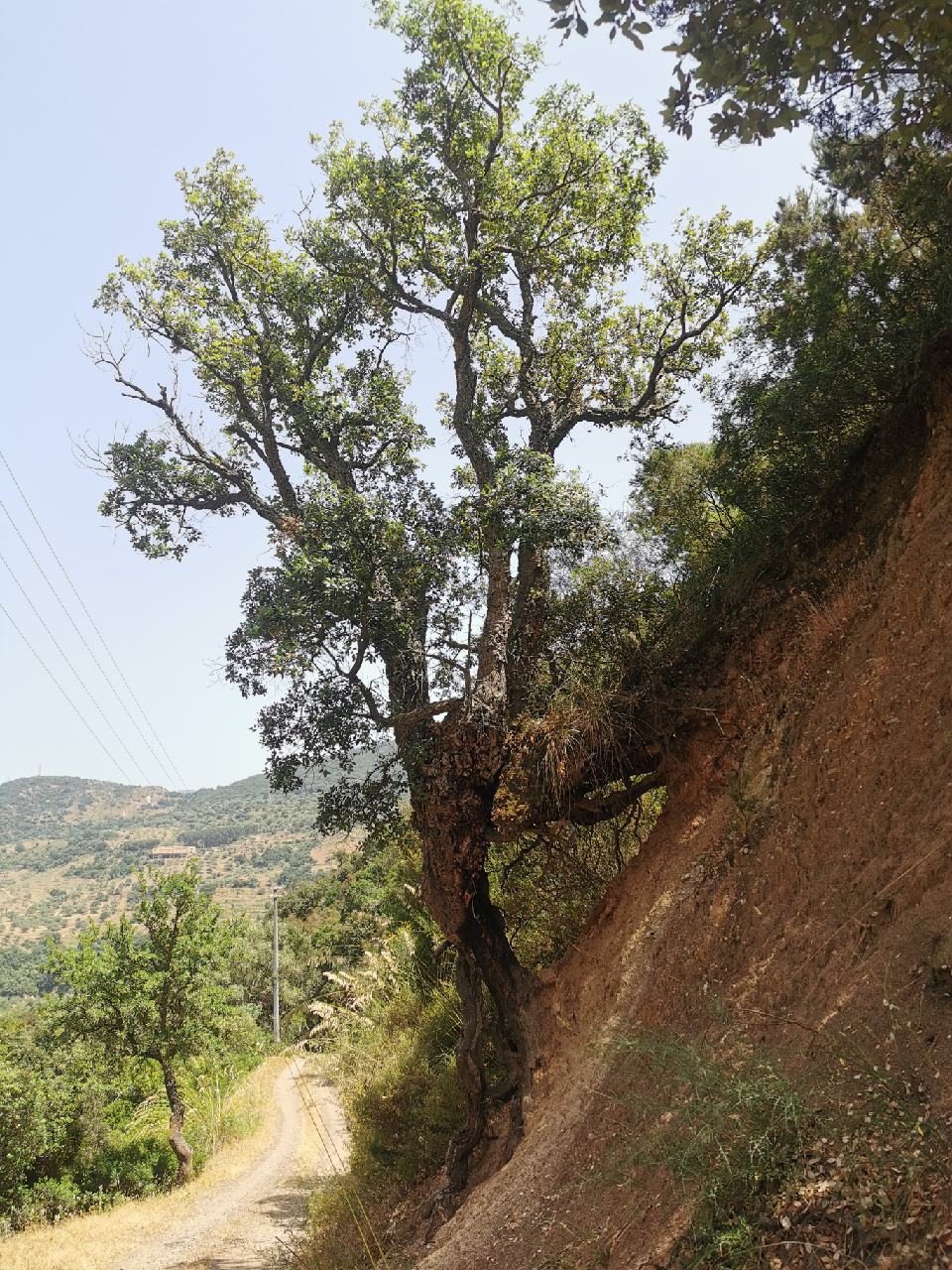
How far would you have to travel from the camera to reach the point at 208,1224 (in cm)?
1619

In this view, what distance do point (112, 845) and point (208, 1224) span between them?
12117cm

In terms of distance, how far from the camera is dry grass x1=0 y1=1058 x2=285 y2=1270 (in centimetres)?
1537

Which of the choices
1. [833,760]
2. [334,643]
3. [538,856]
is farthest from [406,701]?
[833,760]

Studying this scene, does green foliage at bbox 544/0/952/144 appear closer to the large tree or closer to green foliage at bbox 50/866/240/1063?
the large tree

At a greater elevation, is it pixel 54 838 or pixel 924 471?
pixel 54 838

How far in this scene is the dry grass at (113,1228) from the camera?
15.4 meters

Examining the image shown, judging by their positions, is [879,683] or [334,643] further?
[334,643]

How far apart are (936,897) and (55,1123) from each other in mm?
22677

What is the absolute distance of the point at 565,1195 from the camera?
20.4 ft

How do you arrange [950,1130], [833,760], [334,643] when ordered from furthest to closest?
[334,643], [833,760], [950,1130]

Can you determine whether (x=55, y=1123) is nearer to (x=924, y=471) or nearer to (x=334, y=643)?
(x=334, y=643)

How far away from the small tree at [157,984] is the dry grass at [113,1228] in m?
1.40

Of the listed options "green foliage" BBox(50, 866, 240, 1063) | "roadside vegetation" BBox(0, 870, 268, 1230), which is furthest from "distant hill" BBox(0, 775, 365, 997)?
"green foliage" BBox(50, 866, 240, 1063)

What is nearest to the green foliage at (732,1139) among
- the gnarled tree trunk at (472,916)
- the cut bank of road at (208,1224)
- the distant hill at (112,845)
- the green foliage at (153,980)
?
the gnarled tree trunk at (472,916)
